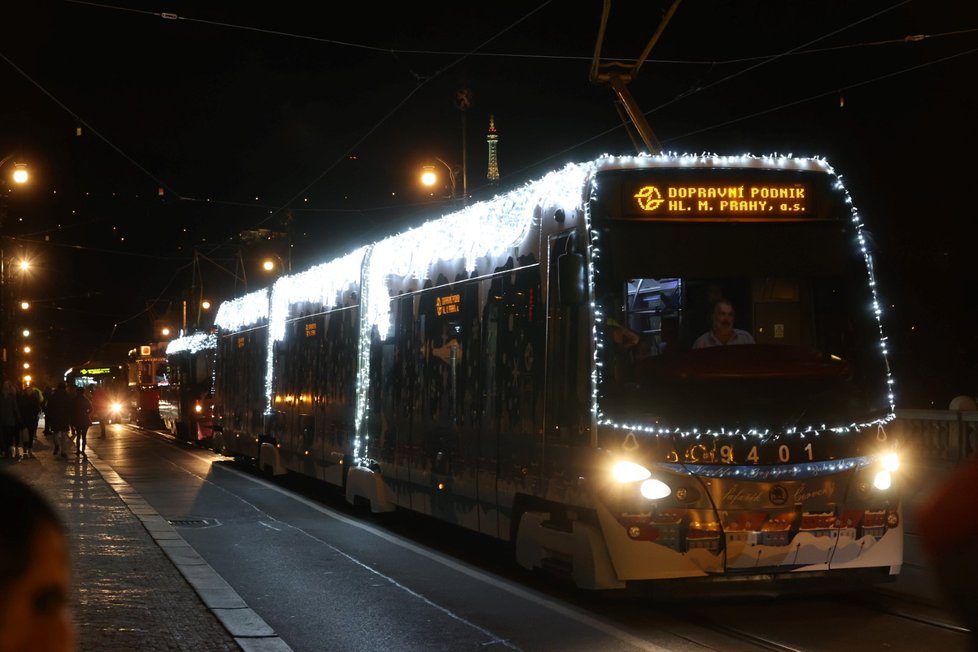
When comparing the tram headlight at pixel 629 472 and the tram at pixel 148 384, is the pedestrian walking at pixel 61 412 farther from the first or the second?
the tram at pixel 148 384

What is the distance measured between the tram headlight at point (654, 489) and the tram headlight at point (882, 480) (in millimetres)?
1541

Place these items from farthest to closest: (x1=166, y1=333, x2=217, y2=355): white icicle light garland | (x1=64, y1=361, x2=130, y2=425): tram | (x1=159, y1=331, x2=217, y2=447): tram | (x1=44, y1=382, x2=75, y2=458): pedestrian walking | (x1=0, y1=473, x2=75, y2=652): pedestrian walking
Result: 1. (x1=64, y1=361, x2=130, y2=425): tram
2. (x1=159, y1=331, x2=217, y2=447): tram
3. (x1=166, y1=333, x2=217, y2=355): white icicle light garland
4. (x1=44, y1=382, x2=75, y2=458): pedestrian walking
5. (x1=0, y1=473, x2=75, y2=652): pedestrian walking

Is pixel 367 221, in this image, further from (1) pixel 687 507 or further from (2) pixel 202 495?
(1) pixel 687 507

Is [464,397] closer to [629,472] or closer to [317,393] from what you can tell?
[629,472]

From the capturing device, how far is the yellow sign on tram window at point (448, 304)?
466 inches

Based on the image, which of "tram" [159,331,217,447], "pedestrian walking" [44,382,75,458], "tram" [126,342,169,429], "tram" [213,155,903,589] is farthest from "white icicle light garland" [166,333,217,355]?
"tram" [213,155,903,589]

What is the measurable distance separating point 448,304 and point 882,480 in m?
4.81

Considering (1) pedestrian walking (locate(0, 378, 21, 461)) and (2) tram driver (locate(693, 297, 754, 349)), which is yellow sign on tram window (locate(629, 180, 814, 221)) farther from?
(1) pedestrian walking (locate(0, 378, 21, 461))

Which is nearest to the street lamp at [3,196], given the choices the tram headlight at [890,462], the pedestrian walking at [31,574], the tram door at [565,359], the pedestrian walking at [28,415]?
the pedestrian walking at [28,415]

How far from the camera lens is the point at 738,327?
8664 millimetres

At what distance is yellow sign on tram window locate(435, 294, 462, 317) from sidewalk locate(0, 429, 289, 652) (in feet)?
10.7

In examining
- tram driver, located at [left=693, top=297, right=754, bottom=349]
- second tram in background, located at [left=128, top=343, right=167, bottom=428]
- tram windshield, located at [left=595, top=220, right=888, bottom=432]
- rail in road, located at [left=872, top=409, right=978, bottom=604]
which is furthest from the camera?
second tram in background, located at [left=128, top=343, right=167, bottom=428]

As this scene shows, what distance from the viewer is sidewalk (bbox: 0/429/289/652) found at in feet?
25.5

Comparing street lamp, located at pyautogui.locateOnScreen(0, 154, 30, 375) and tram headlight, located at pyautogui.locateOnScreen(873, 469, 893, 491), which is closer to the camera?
tram headlight, located at pyautogui.locateOnScreen(873, 469, 893, 491)
